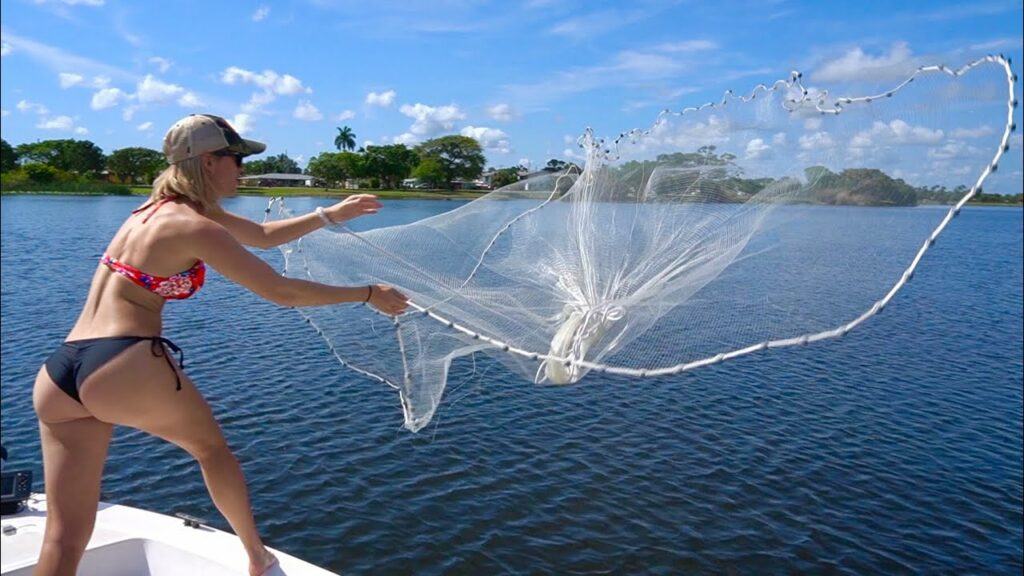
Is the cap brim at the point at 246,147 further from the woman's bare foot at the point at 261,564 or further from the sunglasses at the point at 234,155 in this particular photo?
the woman's bare foot at the point at 261,564

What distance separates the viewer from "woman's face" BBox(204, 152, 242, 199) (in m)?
3.43

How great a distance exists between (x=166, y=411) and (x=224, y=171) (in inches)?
44.4

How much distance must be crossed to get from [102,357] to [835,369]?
43.9 ft

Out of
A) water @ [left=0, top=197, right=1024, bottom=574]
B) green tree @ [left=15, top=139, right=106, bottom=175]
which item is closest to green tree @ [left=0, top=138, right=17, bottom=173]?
green tree @ [left=15, top=139, right=106, bottom=175]

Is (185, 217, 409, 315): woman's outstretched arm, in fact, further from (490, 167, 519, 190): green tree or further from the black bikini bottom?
(490, 167, 519, 190): green tree

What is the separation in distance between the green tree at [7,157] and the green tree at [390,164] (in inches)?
2002

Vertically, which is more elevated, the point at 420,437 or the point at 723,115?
the point at 723,115

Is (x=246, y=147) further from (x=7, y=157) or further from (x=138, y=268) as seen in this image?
(x=7, y=157)

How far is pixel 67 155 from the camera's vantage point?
111 meters

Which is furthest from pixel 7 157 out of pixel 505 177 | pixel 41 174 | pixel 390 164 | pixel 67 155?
pixel 505 177

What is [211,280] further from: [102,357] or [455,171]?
[455,171]

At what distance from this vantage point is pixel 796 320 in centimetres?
410

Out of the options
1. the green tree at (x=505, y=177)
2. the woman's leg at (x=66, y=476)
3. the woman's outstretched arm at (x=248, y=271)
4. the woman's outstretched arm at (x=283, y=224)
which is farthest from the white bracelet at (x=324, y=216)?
the green tree at (x=505, y=177)

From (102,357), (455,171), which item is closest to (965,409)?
(102,357)
